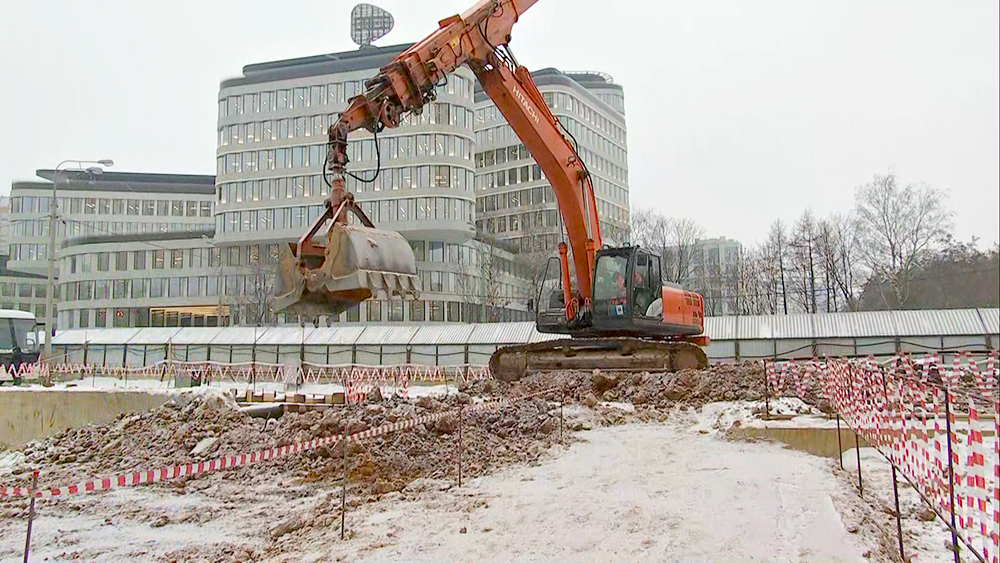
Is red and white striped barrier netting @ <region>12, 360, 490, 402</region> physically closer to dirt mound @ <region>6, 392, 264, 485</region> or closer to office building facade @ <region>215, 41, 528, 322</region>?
dirt mound @ <region>6, 392, 264, 485</region>

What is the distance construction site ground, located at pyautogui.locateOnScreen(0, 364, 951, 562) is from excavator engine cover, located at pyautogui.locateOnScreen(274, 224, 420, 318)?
7.46 ft

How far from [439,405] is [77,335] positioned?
31.6 m

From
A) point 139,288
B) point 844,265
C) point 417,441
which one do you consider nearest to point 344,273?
point 417,441

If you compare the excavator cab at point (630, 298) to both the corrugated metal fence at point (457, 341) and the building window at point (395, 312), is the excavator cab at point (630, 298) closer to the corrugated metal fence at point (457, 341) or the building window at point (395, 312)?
the corrugated metal fence at point (457, 341)

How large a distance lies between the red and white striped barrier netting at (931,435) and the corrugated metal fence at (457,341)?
41.3 ft

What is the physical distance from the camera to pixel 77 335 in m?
36.2

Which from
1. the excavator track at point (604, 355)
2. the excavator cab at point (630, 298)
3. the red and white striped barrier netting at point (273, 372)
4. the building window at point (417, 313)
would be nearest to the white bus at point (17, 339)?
the red and white striped barrier netting at point (273, 372)

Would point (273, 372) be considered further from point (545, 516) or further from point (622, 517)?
point (622, 517)

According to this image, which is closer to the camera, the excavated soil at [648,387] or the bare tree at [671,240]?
the excavated soil at [648,387]

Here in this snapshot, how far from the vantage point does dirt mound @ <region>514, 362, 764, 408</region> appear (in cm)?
1430

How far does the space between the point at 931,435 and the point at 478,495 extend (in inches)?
227

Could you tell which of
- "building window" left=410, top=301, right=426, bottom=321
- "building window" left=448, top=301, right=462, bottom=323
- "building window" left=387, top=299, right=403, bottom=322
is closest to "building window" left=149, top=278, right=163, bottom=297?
"building window" left=387, top=299, right=403, bottom=322

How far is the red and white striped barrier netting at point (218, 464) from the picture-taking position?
22.3ft

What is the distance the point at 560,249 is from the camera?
14.2 m
